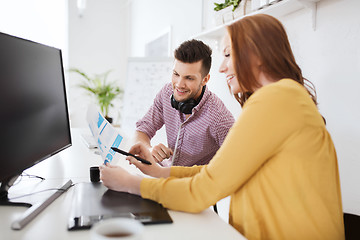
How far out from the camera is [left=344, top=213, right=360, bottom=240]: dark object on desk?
83 cm

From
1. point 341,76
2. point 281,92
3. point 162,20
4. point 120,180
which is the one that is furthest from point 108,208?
point 162,20

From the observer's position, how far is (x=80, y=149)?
5.57ft

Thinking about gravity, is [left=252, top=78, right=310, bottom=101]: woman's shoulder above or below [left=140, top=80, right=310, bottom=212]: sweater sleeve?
above

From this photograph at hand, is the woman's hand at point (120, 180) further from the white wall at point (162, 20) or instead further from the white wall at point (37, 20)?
the white wall at point (37, 20)

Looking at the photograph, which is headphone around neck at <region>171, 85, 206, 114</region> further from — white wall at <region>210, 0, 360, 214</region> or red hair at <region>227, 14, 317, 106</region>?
red hair at <region>227, 14, 317, 106</region>

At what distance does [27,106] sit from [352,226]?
3.34 feet

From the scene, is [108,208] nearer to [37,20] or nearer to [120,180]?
[120,180]

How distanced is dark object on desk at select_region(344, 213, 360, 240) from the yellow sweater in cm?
12

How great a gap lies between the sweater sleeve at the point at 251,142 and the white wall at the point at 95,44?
4356 millimetres

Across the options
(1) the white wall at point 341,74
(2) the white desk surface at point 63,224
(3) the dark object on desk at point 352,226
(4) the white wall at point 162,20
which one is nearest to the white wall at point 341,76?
(1) the white wall at point 341,74

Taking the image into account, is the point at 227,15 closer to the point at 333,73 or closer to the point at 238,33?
the point at 333,73

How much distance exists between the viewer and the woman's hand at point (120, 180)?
0.86 m

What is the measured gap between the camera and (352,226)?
Answer: 33.1 inches

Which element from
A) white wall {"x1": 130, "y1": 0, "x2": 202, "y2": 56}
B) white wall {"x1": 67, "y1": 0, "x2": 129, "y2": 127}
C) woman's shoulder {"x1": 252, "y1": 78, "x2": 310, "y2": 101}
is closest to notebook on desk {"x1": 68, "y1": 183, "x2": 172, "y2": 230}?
woman's shoulder {"x1": 252, "y1": 78, "x2": 310, "y2": 101}
